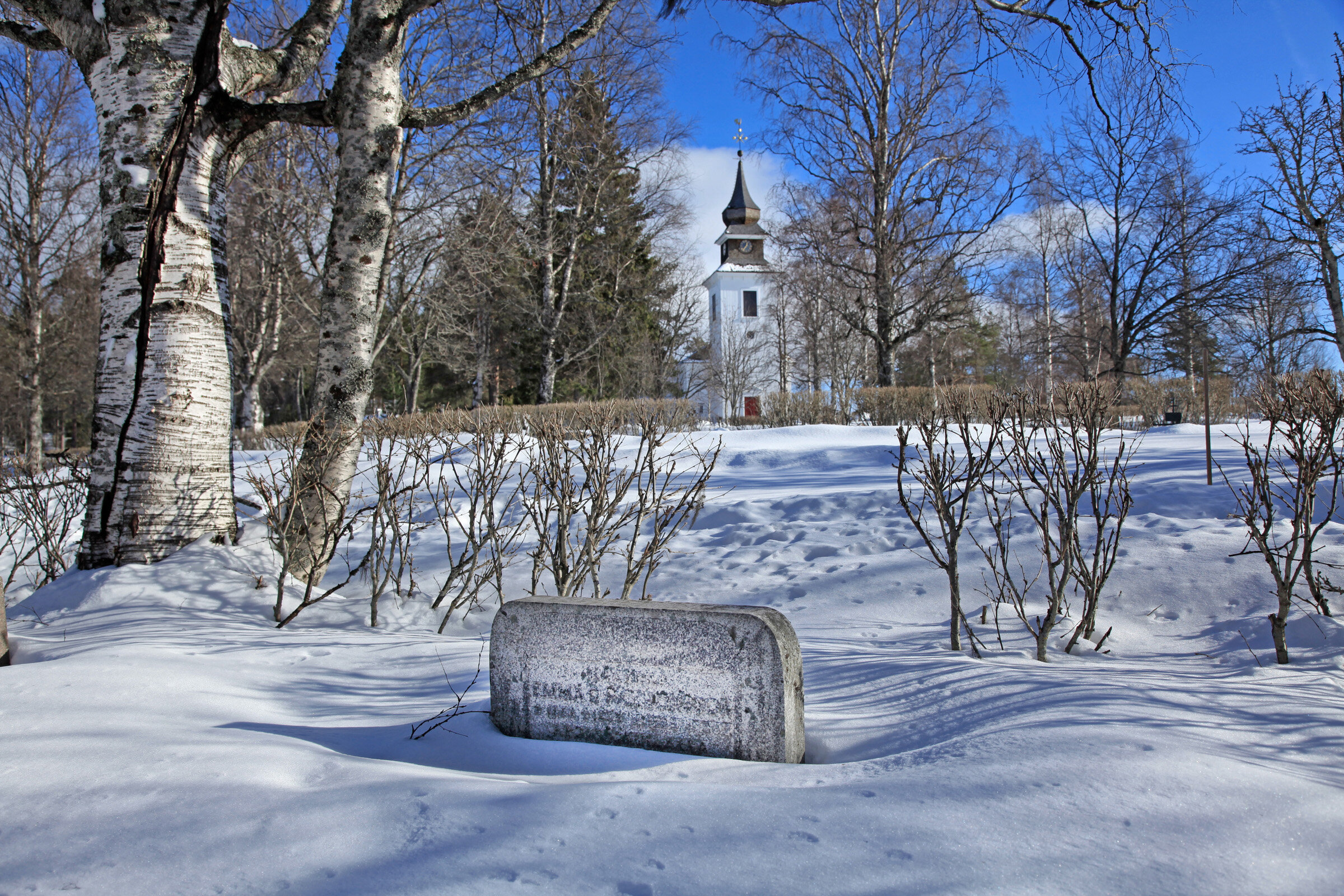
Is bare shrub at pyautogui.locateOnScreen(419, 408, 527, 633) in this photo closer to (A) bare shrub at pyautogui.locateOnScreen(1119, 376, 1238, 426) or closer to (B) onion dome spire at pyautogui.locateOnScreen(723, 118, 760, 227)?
(A) bare shrub at pyautogui.locateOnScreen(1119, 376, 1238, 426)

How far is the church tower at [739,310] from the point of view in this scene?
3559 cm

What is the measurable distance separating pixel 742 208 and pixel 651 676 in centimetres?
4694

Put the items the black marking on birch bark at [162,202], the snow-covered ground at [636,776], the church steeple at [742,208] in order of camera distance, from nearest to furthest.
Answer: the snow-covered ground at [636,776] → the black marking on birch bark at [162,202] → the church steeple at [742,208]

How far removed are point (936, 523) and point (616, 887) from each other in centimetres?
558

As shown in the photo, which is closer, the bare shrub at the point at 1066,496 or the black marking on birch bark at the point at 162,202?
the bare shrub at the point at 1066,496

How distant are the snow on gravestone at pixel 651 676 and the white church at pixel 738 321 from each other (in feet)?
88.9

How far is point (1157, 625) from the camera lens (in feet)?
14.3

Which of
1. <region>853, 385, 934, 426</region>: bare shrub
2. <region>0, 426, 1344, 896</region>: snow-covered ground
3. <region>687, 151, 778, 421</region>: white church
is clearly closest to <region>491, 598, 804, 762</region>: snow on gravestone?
<region>0, 426, 1344, 896</region>: snow-covered ground

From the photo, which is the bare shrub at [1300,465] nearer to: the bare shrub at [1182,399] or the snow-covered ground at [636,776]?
the snow-covered ground at [636,776]

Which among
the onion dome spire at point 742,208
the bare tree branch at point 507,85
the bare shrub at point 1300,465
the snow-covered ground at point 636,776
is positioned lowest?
the snow-covered ground at point 636,776

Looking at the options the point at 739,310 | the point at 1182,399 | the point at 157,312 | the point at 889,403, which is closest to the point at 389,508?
the point at 157,312

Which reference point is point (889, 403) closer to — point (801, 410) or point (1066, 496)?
point (801, 410)

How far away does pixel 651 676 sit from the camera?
7.77 ft

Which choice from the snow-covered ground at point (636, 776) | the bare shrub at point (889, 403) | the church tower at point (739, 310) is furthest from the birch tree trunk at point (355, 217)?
the church tower at point (739, 310)
